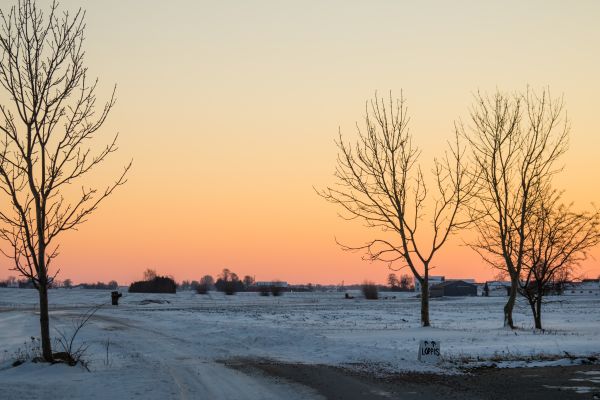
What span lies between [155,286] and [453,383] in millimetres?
92757

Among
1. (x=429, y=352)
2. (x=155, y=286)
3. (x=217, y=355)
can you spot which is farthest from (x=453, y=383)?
(x=155, y=286)

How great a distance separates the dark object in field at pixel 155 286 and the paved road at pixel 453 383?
8899cm

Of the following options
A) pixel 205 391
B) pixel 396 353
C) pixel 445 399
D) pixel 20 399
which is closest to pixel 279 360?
pixel 396 353

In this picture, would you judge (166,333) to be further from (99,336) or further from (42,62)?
(42,62)

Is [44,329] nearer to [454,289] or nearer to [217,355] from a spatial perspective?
[217,355]

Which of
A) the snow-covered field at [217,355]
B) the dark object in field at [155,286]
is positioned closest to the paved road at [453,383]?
the snow-covered field at [217,355]

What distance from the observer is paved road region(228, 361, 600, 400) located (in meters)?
11.0

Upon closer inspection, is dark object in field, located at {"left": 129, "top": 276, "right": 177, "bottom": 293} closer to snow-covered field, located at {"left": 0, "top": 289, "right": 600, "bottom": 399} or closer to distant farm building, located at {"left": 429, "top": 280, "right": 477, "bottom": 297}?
distant farm building, located at {"left": 429, "top": 280, "right": 477, "bottom": 297}

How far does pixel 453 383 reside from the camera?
1234 centimetres

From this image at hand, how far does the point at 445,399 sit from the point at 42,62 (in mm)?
11045

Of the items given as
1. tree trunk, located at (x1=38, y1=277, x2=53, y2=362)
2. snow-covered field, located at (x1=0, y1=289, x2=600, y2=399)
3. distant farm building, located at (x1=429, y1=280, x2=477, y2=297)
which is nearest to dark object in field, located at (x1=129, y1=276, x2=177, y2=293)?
distant farm building, located at (x1=429, y1=280, x2=477, y2=297)

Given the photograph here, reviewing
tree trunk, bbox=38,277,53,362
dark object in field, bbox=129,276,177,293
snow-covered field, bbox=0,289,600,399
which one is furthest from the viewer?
dark object in field, bbox=129,276,177,293

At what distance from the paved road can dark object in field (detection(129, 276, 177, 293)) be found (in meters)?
89.0

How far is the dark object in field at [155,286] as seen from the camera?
329 ft
